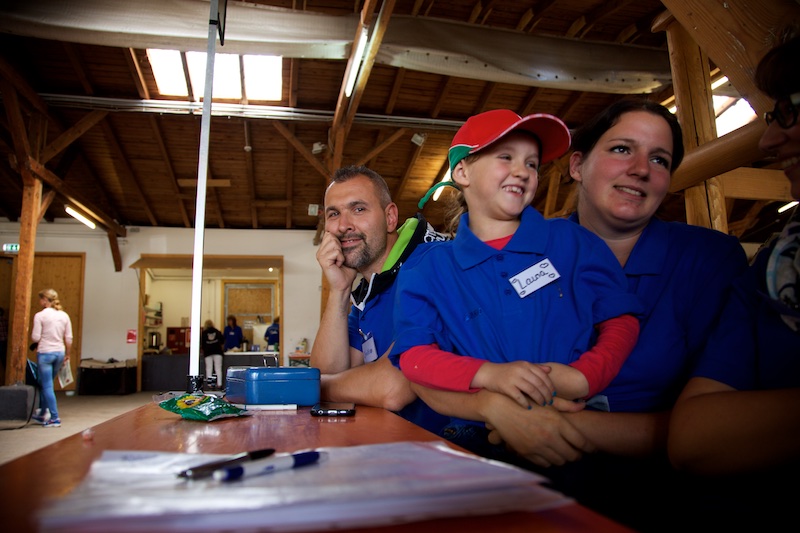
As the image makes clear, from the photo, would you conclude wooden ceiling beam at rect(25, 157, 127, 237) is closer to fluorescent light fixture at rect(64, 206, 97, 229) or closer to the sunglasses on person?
fluorescent light fixture at rect(64, 206, 97, 229)

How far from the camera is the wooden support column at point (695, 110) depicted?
2188 mm

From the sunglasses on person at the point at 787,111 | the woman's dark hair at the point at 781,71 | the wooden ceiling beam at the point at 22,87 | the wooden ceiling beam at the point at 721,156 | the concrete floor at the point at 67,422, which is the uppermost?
the wooden ceiling beam at the point at 22,87

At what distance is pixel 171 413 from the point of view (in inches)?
50.1

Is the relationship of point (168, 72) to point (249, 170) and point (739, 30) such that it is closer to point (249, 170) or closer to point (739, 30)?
point (249, 170)

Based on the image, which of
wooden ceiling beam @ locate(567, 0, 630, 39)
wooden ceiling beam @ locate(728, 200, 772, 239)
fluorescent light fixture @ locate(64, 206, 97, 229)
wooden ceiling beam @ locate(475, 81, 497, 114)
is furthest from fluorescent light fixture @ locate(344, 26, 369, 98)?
wooden ceiling beam @ locate(728, 200, 772, 239)

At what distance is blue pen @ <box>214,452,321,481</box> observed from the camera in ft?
1.63

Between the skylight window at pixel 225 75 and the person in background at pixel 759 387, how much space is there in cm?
892

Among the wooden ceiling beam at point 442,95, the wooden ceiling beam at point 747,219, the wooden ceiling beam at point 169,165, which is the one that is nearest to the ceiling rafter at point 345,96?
the wooden ceiling beam at point 442,95

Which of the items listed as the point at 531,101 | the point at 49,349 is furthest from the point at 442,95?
the point at 49,349

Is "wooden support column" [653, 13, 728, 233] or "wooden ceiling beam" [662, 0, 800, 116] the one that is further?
"wooden support column" [653, 13, 728, 233]

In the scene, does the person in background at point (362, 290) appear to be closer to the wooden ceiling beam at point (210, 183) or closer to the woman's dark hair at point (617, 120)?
the woman's dark hair at point (617, 120)

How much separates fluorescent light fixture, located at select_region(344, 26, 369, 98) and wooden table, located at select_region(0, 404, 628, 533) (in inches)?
203

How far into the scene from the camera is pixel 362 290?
1.91 m

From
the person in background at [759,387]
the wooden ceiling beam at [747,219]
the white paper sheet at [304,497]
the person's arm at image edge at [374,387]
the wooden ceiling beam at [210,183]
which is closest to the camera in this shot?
the white paper sheet at [304,497]
